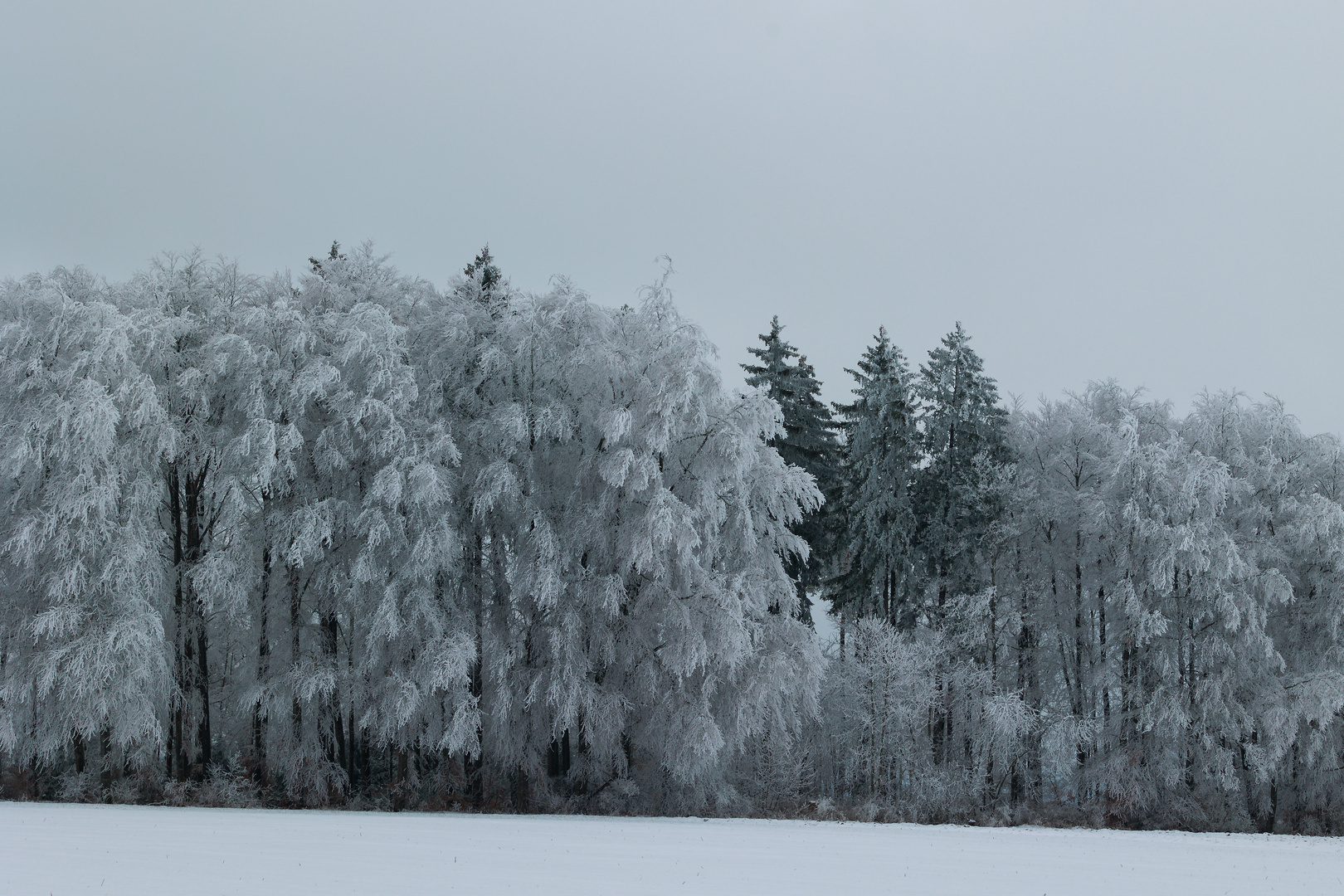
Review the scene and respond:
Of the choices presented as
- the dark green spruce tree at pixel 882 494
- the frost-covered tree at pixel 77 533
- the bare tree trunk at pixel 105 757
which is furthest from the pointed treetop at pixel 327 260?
the dark green spruce tree at pixel 882 494

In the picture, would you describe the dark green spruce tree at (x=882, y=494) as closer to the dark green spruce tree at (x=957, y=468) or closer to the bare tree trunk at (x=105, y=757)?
the dark green spruce tree at (x=957, y=468)

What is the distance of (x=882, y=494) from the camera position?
3203cm

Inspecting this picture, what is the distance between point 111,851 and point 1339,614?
30.3 meters

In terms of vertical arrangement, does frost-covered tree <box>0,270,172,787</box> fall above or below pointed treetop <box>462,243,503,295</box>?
below

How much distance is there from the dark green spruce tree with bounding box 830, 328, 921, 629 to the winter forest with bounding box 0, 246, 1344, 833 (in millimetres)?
2020

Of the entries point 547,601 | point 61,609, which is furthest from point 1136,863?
point 61,609

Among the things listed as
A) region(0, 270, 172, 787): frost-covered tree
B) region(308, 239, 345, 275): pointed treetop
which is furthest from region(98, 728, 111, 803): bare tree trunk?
region(308, 239, 345, 275): pointed treetop

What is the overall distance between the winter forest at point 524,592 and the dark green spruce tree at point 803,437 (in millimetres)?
3543

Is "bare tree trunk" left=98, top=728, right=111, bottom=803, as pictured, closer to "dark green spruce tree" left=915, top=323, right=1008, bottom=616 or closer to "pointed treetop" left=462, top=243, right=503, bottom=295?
"pointed treetop" left=462, top=243, right=503, bottom=295

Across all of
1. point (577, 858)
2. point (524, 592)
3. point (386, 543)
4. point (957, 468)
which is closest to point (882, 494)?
point (957, 468)

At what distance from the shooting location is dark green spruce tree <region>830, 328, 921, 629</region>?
3189cm

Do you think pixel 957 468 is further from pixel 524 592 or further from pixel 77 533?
pixel 77 533

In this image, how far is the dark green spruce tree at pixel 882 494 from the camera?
3189 cm

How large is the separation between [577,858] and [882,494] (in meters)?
19.4
